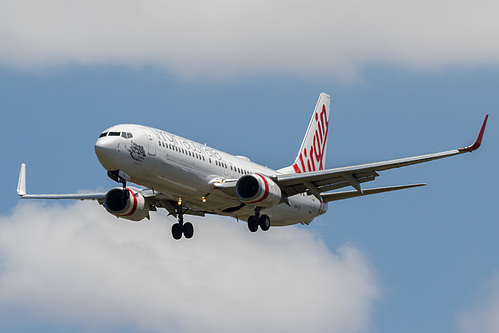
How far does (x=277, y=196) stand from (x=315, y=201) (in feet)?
28.6

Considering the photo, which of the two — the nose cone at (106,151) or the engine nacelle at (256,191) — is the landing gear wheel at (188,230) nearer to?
the engine nacelle at (256,191)

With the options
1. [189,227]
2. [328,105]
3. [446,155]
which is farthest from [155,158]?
[328,105]

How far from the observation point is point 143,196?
6328 centimetres

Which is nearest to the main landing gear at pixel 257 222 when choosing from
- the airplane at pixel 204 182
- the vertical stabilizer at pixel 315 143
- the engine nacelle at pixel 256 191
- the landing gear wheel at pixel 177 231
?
the airplane at pixel 204 182

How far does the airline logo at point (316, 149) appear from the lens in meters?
74.5

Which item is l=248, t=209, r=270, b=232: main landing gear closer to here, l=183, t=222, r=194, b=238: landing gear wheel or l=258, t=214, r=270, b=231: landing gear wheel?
l=258, t=214, r=270, b=231: landing gear wheel

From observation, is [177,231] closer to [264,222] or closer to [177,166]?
[264,222]

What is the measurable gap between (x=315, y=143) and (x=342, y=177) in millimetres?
16088

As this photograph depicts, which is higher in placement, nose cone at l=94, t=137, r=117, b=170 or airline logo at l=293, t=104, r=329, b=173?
airline logo at l=293, t=104, r=329, b=173

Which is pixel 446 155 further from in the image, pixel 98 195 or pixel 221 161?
pixel 98 195

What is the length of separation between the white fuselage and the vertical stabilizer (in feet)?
31.5

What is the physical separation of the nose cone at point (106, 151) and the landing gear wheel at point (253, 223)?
10915mm

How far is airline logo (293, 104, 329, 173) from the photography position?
2933 inches

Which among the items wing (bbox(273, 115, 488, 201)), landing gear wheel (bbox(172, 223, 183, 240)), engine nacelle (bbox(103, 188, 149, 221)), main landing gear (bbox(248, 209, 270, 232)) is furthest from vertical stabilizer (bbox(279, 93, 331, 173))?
engine nacelle (bbox(103, 188, 149, 221))
